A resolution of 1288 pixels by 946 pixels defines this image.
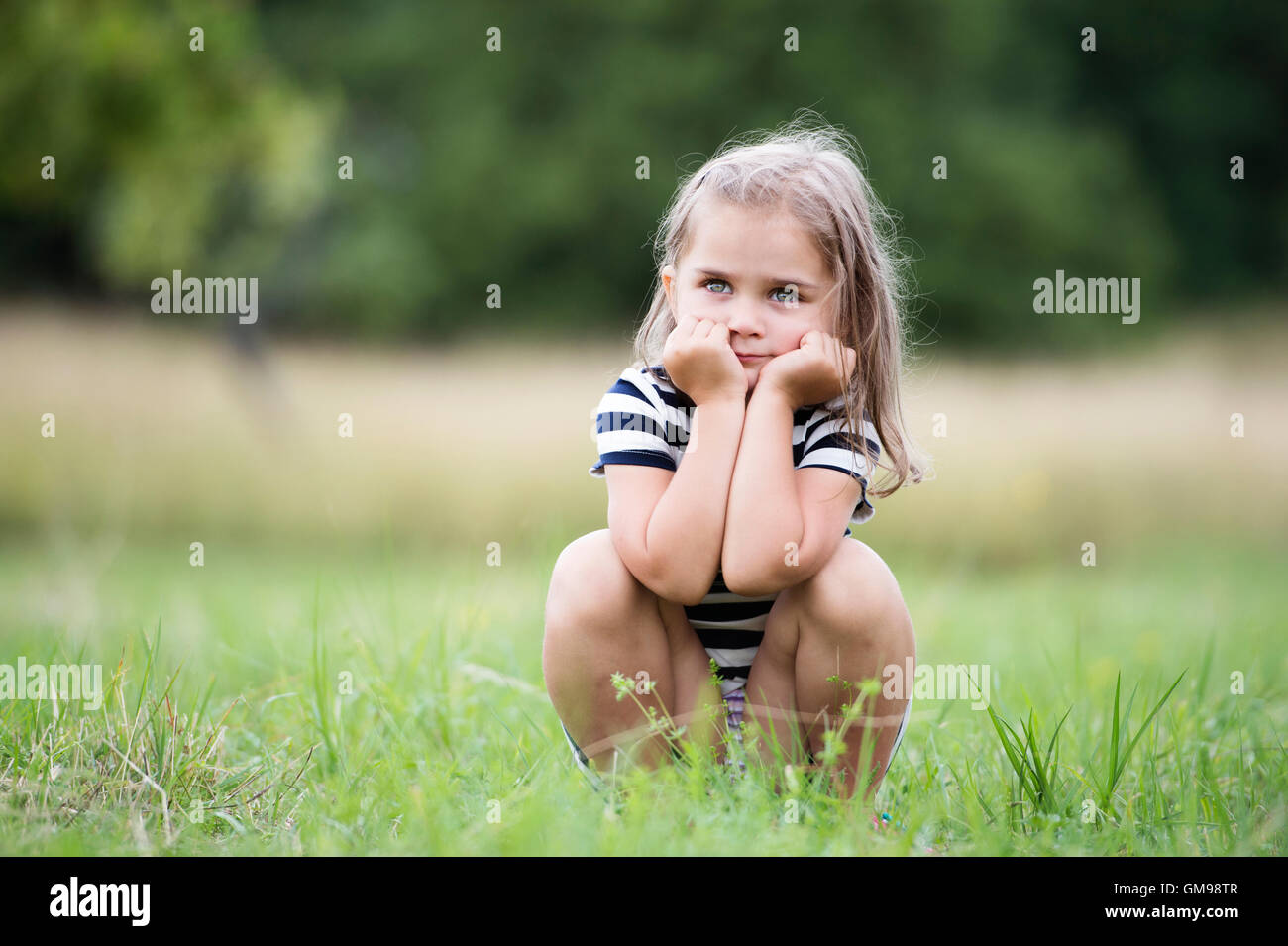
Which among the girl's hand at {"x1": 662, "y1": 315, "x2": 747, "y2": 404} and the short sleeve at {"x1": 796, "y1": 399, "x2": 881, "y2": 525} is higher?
the girl's hand at {"x1": 662, "y1": 315, "x2": 747, "y2": 404}

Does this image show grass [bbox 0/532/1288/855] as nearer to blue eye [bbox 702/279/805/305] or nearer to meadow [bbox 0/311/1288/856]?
meadow [bbox 0/311/1288/856]

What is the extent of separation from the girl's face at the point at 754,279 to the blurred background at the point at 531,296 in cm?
56

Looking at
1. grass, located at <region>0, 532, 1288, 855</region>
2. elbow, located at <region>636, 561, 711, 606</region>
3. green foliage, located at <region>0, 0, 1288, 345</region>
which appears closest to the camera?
grass, located at <region>0, 532, 1288, 855</region>

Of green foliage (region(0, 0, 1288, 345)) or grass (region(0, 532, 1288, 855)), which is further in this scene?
green foliage (region(0, 0, 1288, 345))

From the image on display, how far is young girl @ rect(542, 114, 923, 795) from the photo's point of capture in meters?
1.83

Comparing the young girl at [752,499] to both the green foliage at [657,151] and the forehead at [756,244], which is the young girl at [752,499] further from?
the green foliage at [657,151]

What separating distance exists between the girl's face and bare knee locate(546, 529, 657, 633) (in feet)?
1.37

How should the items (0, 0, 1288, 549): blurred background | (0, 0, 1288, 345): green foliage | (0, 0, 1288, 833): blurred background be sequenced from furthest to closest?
(0, 0, 1288, 345): green foliage → (0, 0, 1288, 549): blurred background → (0, 0, 1288, 833): blurred background

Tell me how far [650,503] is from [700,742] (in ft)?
1.37

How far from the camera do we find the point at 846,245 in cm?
203

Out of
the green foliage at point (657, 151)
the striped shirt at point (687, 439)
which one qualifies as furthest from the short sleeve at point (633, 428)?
the green foliage at point (657, 151)

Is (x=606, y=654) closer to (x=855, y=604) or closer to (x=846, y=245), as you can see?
(x=855, y=604)

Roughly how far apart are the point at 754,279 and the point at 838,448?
331 millimetres

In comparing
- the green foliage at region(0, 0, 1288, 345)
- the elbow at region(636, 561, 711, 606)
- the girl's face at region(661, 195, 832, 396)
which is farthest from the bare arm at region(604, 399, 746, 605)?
the green foliage at region(0, 0, 1288, 345)
